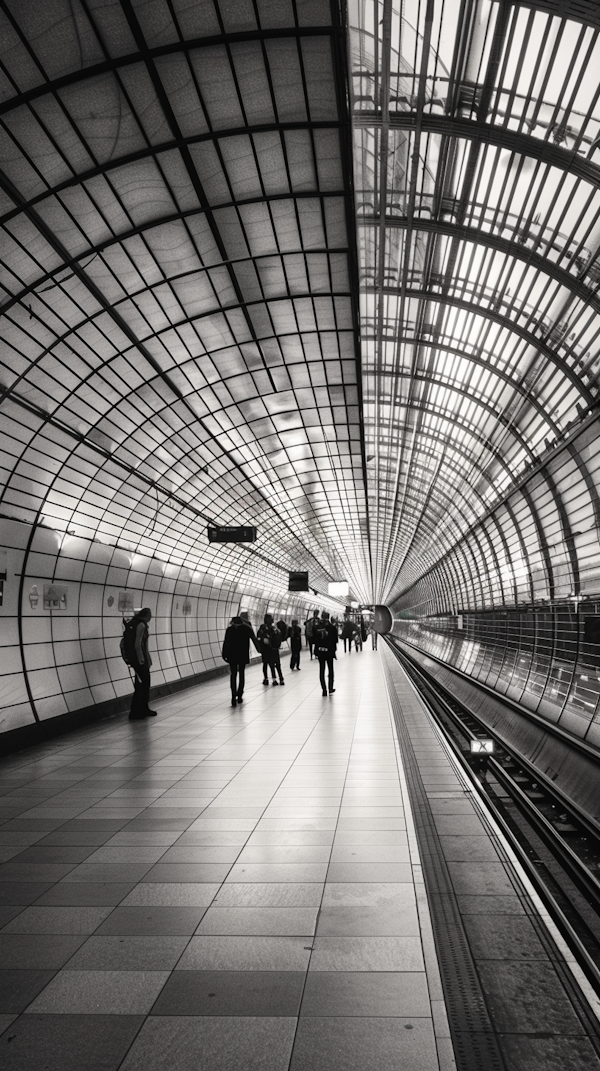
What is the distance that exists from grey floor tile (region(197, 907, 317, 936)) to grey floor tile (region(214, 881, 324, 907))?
83mm

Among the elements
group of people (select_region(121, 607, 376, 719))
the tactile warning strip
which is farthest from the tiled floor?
group of people (select_region(121, 607, 376, 719))

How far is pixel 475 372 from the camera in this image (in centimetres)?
2250

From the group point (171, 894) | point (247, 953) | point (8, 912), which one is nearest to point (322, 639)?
point (171, 894)

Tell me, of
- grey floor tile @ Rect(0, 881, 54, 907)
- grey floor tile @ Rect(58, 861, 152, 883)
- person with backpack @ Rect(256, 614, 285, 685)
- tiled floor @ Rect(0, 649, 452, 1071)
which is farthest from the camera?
person with backpack @ Rect(256, 614, 285, 685)

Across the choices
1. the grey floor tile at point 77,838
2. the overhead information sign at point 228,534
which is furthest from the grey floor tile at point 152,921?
the overhead information sign at point 228,534

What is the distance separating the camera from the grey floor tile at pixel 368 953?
13.8 feet

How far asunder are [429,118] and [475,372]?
35.8 feet

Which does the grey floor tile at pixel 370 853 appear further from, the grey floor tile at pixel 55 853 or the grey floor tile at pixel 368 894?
the grey floor tile at pixel 55 853

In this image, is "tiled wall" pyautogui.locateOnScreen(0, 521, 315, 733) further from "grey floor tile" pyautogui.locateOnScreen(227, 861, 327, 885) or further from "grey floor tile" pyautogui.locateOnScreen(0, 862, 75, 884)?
"grey floor tile" pyautogui.locateOnScreen(227, 861, 327, 885)

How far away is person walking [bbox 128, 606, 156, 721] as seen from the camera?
604 inches

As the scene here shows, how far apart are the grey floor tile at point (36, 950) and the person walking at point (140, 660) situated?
1067 centimetres

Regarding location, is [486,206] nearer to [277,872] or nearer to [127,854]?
[277,872]

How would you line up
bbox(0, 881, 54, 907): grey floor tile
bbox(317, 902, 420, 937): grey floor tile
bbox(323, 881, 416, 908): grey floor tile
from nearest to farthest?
bbox(317, 902, 420, 937): grey floor tile → bbox(323, 881, 416, 908): grey floor tile → bbox(0, 881, 54, 907): grey floor tile

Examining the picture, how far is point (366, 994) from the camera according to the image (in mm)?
3875
